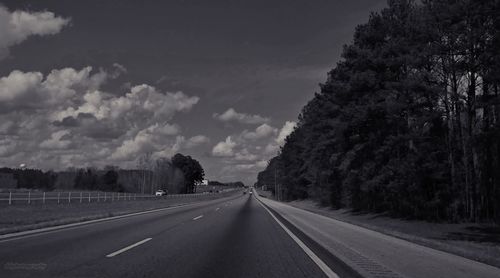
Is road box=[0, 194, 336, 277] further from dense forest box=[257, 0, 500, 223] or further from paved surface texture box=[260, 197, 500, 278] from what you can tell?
dense forest box=[257, 0, 500, 223]

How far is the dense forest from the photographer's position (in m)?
23.9

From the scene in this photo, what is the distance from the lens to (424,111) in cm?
2752

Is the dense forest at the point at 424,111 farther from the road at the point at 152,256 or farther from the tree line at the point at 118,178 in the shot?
the tree line at the point at 118,178

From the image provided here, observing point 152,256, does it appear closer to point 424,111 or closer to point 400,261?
point 400,261

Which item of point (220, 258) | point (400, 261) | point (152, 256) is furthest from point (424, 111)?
point (152, 256)

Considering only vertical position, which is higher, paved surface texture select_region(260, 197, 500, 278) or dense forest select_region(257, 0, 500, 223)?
dense forest select_region(257, 0, 500, 223)

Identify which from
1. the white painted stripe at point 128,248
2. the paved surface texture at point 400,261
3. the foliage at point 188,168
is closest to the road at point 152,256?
the white painted stripe at point 128,248

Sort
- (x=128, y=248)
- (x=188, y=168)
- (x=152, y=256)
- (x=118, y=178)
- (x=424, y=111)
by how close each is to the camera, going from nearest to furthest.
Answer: (x=152, y=256)
(x=128, y=248)
(x=424, y=111)
(x=118, y=178)
(x=188, y=168)

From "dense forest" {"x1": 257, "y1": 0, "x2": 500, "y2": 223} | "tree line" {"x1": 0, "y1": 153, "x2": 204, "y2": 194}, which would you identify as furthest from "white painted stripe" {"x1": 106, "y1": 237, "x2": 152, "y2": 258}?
"tree line" {"x1": 0, "y1": 153, "x2": 204, "y2": 194}

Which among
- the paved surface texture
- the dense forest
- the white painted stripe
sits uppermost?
the dense forest

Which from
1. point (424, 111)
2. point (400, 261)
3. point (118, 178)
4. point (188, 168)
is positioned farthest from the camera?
point (188, 168)

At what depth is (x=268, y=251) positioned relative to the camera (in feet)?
36.7

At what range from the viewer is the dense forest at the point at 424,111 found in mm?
23938

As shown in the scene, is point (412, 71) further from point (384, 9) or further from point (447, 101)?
point (384, 9)
